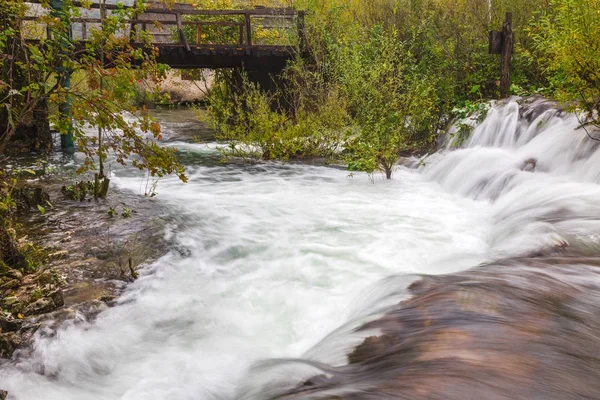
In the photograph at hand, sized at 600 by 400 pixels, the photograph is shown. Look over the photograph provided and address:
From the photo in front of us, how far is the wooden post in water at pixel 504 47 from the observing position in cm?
984

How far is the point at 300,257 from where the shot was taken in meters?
5.57

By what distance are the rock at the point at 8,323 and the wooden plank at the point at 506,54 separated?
30.4ft

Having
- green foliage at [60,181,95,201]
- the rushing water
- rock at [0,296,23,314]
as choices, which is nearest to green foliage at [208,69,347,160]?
the rushing water

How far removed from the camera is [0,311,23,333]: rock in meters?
3.53

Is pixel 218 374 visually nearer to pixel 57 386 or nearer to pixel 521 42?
pixel 57 386

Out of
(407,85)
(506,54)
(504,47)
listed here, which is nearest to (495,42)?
(504,47)

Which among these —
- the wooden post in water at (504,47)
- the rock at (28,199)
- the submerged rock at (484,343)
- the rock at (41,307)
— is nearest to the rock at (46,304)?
the rock at (41,307)

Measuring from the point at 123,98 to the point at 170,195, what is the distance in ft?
9.49

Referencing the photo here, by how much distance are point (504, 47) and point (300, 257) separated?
22.5ft

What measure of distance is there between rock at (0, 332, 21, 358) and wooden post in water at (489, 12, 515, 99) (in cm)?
931

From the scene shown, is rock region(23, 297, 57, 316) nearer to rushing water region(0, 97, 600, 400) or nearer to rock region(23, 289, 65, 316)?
rock region(23, 289, 65, 316)

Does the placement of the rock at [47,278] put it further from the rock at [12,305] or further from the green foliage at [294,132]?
the green foliage at [294,132]

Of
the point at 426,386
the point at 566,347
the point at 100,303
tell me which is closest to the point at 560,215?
the point at 566,347

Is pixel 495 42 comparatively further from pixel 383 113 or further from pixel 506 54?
pixel 383 113
